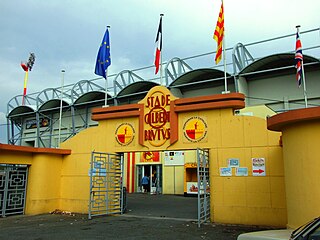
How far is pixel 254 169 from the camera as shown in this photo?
10305 mm

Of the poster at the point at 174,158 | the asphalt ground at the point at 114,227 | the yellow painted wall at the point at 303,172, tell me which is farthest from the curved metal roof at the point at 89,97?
the yellow painted wall at the point at 303,172

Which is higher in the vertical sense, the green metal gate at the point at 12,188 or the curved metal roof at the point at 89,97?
the curved metal roof at the point at 89,97

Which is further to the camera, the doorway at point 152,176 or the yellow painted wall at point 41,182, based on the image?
the doorway at point 152,176

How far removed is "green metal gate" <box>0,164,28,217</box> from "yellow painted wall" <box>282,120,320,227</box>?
1028cm

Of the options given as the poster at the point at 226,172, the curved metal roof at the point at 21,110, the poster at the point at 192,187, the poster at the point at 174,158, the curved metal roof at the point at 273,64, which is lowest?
the poster at the point at 192,187

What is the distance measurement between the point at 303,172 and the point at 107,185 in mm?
7828

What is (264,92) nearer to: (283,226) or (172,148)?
(172,148)

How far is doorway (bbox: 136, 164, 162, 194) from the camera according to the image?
2425 cm

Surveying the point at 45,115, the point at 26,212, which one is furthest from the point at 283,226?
the point at 45,115

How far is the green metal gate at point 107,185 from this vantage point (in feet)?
40.3

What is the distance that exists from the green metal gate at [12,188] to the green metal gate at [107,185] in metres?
3.01

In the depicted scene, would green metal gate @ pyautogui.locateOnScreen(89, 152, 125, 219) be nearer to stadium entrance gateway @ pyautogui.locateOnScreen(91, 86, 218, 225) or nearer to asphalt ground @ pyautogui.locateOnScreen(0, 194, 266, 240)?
asphalt ground @ pyautogui.locateOnScreen(0, 194, 266, 240)

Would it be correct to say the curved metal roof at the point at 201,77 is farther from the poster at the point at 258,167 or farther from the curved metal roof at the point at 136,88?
the poster at the point at 258,167

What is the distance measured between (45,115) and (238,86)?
1768cm
